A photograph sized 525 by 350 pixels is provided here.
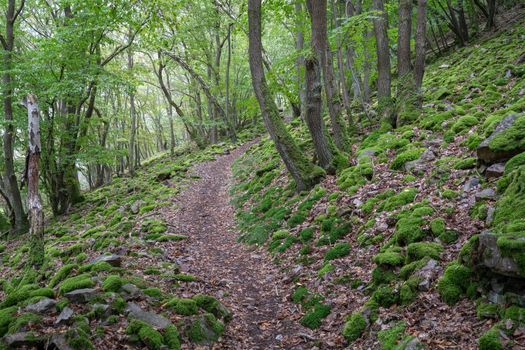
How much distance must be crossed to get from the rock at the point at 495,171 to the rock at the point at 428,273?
2.17 metres

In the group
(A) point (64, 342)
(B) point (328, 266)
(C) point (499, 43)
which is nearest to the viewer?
(A) point (64, 342)

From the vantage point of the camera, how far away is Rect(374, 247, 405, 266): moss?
589cm

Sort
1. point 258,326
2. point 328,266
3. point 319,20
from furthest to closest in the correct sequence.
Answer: point 319,20, point 328,266, point 258,326

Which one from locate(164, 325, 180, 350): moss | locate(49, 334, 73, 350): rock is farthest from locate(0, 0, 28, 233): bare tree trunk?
locate(164, 325, 180, 350): moss

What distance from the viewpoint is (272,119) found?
10.6m

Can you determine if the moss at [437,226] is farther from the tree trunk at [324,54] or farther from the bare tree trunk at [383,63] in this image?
the bare tree trunk at [383,63]

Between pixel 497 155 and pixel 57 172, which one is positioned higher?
pixel 57 172

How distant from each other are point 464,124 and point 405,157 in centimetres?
188

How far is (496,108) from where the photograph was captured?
31.7 feet

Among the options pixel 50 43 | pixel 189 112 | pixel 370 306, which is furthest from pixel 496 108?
pixel 189 112

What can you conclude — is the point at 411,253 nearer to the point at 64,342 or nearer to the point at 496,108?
the point at 64,342

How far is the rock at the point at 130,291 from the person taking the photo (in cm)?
610

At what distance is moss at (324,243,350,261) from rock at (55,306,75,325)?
460 centimetres

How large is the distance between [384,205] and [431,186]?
1000mm
